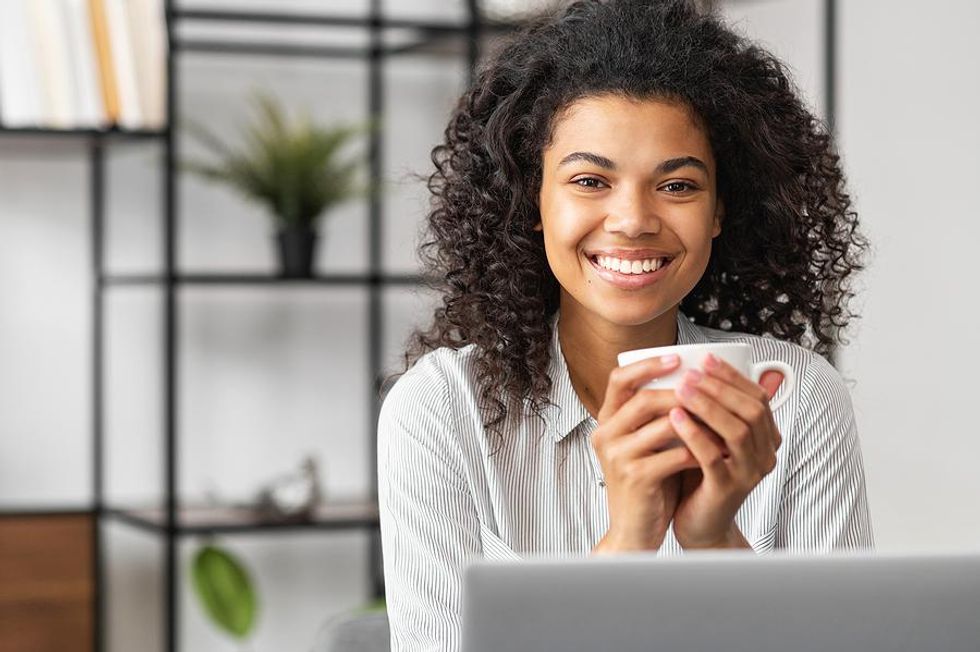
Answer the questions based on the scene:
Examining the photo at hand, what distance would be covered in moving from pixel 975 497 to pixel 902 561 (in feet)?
6.60

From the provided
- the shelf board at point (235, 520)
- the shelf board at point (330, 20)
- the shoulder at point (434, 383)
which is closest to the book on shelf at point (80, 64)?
the shelf board at point (330, 20)

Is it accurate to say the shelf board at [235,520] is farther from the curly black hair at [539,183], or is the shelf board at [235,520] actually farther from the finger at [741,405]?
the finger at [741,405]

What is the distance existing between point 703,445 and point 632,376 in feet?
0.27

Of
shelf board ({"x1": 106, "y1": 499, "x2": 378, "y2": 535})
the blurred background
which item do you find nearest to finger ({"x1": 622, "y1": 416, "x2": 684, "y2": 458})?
the blurred background

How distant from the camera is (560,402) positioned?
147cm

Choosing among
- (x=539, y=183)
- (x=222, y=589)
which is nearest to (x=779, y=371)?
(x=539, y=183)

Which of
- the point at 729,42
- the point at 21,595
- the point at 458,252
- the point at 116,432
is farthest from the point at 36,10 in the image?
the point at 729,42

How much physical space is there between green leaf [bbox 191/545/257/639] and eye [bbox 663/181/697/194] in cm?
200

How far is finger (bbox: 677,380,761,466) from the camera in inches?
42.1

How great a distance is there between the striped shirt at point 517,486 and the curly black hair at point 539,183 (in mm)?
36

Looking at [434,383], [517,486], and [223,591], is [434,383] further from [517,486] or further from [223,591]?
[223,591]

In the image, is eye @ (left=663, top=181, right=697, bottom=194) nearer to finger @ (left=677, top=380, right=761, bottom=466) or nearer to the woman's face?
the woman's face

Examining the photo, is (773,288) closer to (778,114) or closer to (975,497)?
(778,114)

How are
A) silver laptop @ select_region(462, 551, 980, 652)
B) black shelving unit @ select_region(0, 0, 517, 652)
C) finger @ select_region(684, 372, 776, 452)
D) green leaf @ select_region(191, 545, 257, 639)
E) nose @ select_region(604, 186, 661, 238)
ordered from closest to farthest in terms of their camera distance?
silver laptop @ select_region(462, 551, 980, 652)
finger @ select_region(684, 372, 776, 452)
nose @ select_region(604, 186, 661, 238)
black shelving unit @ select_region(0, 0, 517, 652)
green leaf @ select_region(191, 545, 257, 639)
